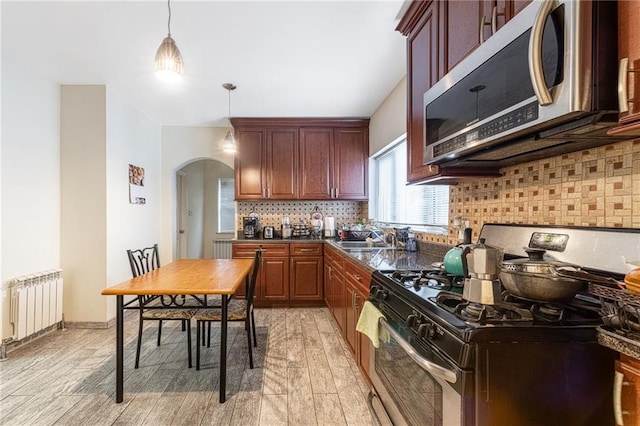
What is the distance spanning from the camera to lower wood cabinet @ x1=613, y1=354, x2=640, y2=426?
77cm

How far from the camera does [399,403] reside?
145 cm

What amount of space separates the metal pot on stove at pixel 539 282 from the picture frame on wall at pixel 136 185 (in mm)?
4065

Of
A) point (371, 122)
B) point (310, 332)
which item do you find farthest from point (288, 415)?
point (371, 122)

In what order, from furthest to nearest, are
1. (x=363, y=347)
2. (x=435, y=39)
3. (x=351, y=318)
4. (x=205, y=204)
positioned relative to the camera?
(x=205, y=204), (x=351, y=318), (x=363, y=347), (x=435, y=39)

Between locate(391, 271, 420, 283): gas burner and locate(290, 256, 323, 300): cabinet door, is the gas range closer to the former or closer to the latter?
locate(391, 271, 420, 283): gas burner

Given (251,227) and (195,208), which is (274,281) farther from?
(195,208)

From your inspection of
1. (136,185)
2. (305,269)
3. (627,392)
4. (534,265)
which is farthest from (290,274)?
(627,392)

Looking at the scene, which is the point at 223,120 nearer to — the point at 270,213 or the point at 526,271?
the point at 270,213

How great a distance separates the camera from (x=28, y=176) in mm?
2939

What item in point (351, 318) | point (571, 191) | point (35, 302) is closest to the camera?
point (571, 191)

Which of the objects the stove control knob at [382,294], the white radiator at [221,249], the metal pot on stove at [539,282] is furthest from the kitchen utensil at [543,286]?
the white radiator at [221,249]

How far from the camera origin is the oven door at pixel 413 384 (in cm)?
94

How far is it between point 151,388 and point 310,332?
1510 millimetres

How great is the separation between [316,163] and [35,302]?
3379mm
